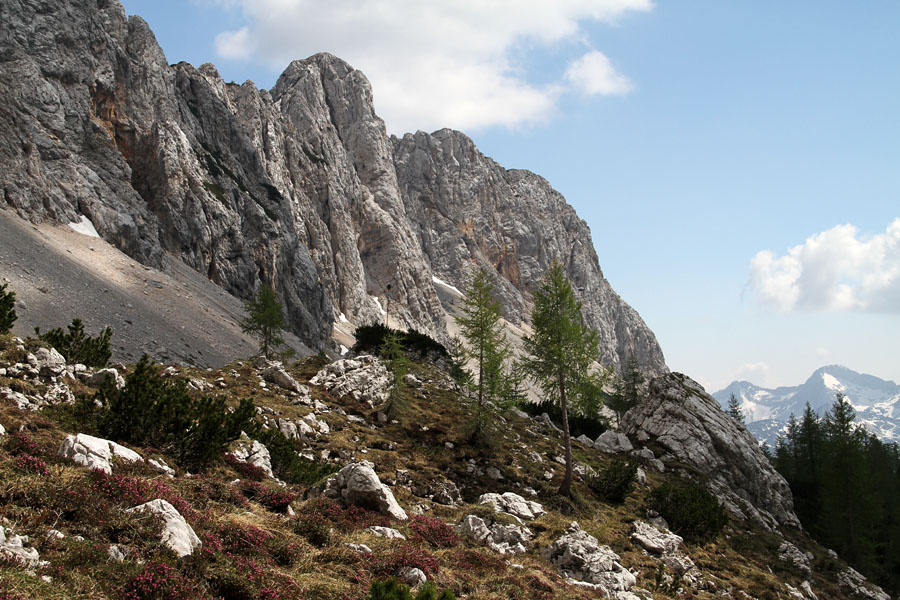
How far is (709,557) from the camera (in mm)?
20266

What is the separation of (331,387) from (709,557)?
803 inches

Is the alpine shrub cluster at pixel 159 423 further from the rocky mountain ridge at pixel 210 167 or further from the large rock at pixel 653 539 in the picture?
the rocky mountain ridge at pixel 210 167

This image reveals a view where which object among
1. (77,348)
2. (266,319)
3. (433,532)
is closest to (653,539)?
(433,532)

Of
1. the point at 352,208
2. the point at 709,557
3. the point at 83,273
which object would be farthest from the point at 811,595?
the point at 352,208

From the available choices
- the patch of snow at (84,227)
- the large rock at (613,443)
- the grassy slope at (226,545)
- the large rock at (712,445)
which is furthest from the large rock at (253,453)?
the patch of snow at (84,227)

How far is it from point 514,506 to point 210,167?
341 ft

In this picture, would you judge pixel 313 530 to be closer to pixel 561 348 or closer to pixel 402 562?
pixel 402 562

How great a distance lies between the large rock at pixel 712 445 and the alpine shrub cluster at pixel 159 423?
34.4m

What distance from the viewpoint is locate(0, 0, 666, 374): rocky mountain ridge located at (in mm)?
70938

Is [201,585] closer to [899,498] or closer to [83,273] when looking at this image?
[83,273]

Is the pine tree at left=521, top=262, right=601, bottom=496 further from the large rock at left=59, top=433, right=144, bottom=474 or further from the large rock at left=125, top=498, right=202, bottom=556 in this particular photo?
the large rock at left=125, top=498, right=202, bottom=556

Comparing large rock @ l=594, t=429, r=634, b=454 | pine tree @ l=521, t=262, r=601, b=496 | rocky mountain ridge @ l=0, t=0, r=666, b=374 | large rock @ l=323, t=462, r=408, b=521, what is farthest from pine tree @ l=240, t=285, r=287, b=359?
large rock @ l=323, t=462, r=408, b=521

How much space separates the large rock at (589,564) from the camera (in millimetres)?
12546

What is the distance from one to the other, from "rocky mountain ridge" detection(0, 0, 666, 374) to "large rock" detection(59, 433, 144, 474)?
3208 cm
